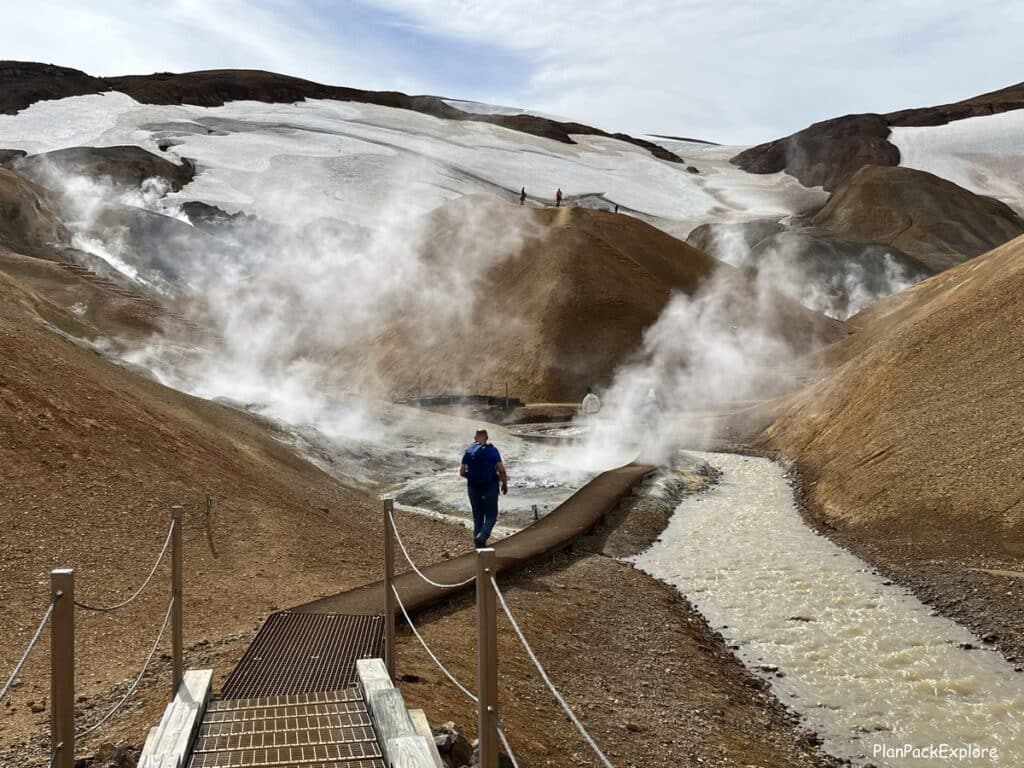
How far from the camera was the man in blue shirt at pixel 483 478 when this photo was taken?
1263 cm

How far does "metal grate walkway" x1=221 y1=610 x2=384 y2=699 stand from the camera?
7.37 meters

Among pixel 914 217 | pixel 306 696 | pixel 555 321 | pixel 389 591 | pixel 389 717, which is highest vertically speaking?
pixel 914 217

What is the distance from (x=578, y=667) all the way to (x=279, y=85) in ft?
433

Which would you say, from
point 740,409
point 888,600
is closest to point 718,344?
point 740,409

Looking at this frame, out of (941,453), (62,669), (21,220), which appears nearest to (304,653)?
(62,669)

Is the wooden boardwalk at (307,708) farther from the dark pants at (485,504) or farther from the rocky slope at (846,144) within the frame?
the rocky slope at (846,144)

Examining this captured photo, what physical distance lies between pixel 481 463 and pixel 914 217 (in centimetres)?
9704

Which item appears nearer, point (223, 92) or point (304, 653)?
point (304, 653)

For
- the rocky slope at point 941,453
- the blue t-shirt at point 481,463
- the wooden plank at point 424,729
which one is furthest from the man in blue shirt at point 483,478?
the wooden plank at point 424,729

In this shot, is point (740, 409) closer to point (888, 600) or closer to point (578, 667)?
point (888, 600)

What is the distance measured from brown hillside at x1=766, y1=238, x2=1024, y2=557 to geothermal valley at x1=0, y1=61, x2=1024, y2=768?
0.31 ft

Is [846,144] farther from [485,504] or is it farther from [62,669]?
[62,669]

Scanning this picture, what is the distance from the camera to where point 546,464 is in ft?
84.3

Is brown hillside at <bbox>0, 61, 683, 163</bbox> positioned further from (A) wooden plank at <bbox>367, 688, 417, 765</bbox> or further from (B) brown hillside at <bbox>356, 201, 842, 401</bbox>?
(A) wooden plank at <bbox>367, 688, 417, 765</bbox>
